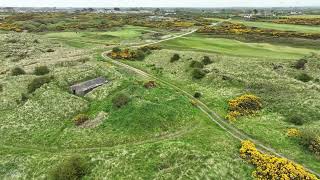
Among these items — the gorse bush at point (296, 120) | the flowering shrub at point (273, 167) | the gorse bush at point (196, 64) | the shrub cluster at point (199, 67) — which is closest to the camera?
the flowering shrub at point (273, 167)

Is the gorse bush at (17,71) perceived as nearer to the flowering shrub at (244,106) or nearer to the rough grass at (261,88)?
the rough grass at (261,88)

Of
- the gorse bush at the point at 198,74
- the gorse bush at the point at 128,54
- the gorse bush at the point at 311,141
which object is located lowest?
the gorse bush at the point at 311,141

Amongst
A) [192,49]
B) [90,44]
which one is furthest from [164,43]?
[90,44]

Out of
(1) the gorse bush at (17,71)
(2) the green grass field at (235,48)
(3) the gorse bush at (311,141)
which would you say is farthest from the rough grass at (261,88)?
(1) the gorse bush at (17,71)

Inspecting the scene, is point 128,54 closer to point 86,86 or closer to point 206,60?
point 206,60

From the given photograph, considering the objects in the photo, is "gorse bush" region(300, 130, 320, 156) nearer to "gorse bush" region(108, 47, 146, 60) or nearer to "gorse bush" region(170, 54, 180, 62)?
"gorse bush" region(170, 54, 180, 62)

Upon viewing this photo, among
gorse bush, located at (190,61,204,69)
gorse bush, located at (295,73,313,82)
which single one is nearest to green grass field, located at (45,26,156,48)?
gorse bush, located at (190,61,204,69)
